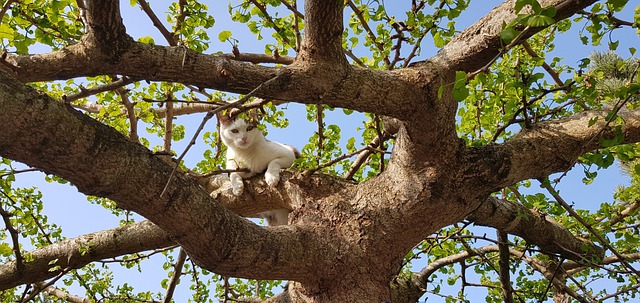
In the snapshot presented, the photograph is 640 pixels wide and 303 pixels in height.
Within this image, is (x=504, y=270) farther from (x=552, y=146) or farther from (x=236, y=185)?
(x=236, y=185)

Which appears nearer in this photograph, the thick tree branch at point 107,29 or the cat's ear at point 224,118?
the thick tree branch at point 107,29

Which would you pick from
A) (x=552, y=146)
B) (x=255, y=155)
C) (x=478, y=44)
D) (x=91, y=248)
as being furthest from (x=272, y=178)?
(x=552, y=146)

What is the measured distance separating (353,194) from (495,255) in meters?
2.83

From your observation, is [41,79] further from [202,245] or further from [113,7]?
[202,245]

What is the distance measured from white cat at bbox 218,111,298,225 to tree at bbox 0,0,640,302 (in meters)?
0.13

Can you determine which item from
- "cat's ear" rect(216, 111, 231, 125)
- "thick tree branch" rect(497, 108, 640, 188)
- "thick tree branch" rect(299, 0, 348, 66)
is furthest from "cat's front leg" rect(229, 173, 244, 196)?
"thick tree branch" rect(497, 108, 640, 188)

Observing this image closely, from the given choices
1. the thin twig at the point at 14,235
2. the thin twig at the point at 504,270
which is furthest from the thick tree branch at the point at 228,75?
the thin twig at the point at 504,270

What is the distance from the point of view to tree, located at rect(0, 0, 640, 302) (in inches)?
91.5

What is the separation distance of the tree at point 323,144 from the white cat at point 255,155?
0.41 feet

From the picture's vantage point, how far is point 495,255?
5.68m

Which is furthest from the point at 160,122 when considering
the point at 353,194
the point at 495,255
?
the point at 495,255

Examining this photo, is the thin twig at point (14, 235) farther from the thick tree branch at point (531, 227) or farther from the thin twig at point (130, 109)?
the thick tree branch at point (531, 227)

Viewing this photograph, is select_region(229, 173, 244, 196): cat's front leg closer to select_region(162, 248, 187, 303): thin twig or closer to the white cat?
the white cat

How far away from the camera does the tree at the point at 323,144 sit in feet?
7.63
